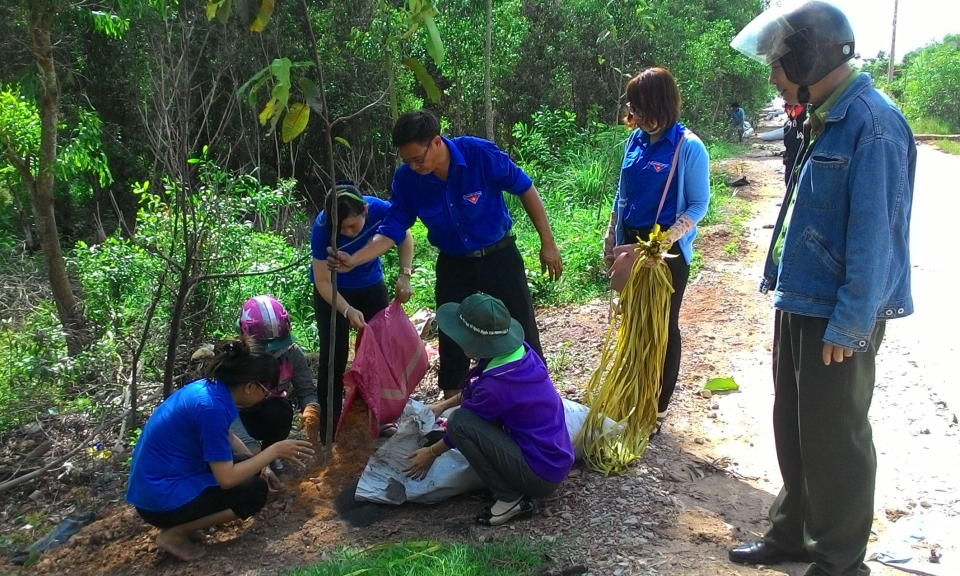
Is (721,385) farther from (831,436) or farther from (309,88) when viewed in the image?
(309,88)

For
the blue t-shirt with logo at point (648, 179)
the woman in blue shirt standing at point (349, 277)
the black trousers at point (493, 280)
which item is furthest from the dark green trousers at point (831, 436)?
the woman in blue shirt standing at point (349, 277)

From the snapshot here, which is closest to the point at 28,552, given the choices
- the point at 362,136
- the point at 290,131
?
the point at 290,131

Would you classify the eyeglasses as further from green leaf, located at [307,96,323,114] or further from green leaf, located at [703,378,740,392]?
green leaf, located at [703,378,740,392]

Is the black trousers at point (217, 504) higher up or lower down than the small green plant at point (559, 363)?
lower down

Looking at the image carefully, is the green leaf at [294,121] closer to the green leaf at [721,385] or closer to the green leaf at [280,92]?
the green leaf at [280,92]

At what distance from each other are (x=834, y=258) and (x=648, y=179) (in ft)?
4.34

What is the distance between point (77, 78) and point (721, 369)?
32.1ft

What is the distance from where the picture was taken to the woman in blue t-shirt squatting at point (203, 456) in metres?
3.01

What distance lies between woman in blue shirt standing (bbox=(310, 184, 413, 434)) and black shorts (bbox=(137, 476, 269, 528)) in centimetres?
71

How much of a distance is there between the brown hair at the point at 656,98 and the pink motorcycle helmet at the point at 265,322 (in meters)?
2.01

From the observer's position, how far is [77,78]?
10.4 m

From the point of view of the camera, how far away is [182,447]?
123 inches

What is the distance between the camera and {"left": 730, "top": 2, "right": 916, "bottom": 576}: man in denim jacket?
6.57ft

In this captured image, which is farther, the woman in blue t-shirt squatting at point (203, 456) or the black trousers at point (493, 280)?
the black trousers at point (493, 280)
